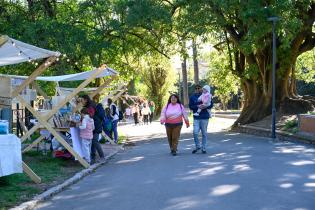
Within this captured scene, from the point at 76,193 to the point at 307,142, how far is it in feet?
35.8

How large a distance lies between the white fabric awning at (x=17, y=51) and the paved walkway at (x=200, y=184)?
236 cm

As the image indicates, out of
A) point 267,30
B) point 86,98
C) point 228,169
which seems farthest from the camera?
point 267,30

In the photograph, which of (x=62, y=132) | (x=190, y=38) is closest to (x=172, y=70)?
(x=190, y=38)

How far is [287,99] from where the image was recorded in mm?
27234

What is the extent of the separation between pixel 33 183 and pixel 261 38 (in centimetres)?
1616

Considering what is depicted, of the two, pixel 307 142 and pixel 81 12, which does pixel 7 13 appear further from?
pixel 307 142

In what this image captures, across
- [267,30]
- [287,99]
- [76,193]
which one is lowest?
[76,193]

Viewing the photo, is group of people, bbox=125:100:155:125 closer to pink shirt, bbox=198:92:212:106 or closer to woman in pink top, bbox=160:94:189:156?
woman in pink top, bbox=160:94:189:156

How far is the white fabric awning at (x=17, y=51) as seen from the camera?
27.2 ft

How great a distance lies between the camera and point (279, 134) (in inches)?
845

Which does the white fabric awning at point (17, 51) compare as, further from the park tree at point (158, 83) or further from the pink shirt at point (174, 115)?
the park tree at point (158, 83)

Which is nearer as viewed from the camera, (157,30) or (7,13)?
(7,13)

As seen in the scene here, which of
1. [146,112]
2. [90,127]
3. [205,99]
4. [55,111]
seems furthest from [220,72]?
[55,111]

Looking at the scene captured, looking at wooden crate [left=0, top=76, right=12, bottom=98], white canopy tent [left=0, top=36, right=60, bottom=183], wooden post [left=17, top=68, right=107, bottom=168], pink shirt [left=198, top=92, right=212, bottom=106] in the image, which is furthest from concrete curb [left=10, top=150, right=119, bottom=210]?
pink shirt [left=198, top=92, right=212, bottom=106]
